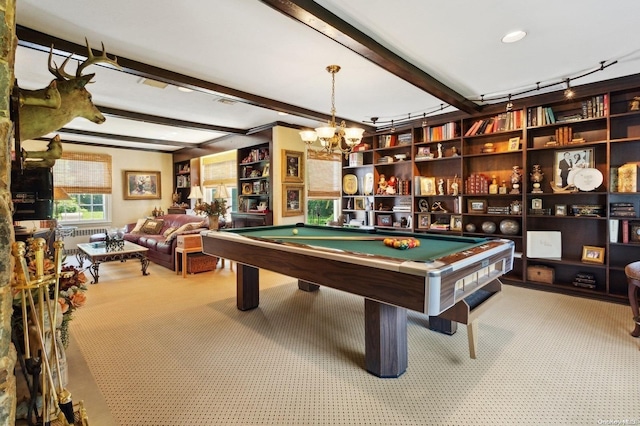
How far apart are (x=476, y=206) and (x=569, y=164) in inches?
47.1

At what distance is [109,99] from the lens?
4.20 metres

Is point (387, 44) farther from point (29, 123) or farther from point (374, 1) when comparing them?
point (29, 123)

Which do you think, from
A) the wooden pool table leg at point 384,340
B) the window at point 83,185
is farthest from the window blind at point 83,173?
the wooden pool table leg at point 384,340

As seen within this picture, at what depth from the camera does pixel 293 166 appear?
5.63 metres

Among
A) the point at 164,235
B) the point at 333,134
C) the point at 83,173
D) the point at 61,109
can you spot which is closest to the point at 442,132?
the point at 333,134

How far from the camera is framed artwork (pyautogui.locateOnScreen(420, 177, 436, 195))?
5121 millimetres

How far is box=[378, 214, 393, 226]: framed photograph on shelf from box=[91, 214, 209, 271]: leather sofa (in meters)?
3.10

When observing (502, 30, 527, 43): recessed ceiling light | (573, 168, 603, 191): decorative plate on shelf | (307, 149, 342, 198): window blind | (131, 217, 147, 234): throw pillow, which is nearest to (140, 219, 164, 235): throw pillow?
(131, 217, 147, 234): throw pillow

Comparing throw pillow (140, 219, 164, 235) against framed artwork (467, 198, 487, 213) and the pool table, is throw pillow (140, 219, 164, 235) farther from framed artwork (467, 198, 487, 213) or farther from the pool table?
framed artwork (467, 198, 487, 213)

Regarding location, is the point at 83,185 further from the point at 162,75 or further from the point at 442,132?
the point at 442,132

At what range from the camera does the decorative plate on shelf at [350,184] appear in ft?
20.2

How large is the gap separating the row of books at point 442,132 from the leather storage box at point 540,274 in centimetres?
211

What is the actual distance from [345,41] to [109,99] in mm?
3464

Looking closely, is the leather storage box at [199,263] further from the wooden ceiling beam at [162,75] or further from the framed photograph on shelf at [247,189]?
the wooden ceiling beam at [162,75]
